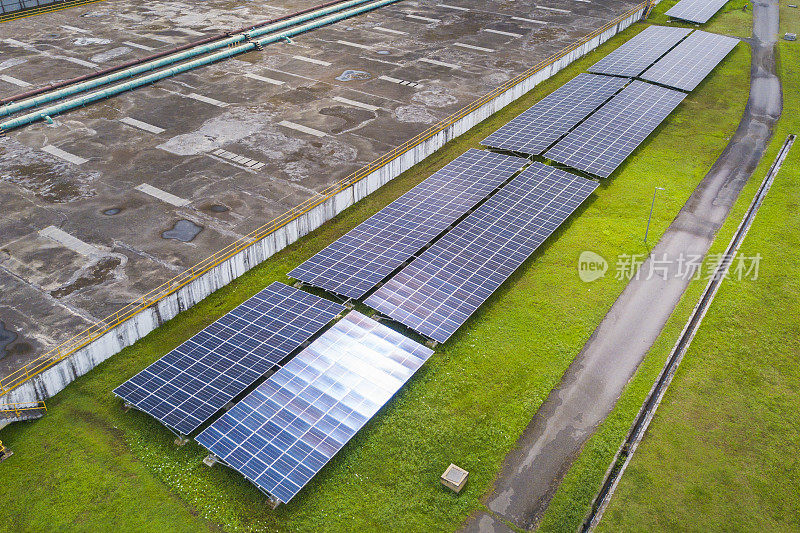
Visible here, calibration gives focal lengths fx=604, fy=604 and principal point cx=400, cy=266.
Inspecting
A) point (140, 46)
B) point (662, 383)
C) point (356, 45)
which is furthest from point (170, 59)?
point (662, 383)

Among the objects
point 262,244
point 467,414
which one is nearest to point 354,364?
point 467,414

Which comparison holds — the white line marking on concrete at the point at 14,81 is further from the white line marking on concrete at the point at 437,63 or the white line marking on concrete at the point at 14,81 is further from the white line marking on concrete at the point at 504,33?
the white line marking on concrete at the point at 504,33

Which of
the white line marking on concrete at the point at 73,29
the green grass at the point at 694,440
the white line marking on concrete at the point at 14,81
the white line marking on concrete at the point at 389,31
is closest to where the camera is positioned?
the green grass at the point at 694,440

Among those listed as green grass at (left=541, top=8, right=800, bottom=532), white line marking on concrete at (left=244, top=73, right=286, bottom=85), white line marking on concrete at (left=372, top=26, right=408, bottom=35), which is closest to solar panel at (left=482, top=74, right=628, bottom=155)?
green grass at (left=541, top=8, right=800, bottom=532)

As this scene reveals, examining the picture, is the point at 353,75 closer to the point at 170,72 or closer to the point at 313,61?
the point at 313,61

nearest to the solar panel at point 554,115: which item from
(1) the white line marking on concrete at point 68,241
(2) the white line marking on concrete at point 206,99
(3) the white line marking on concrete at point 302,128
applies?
(3) the white line marking on concrete at point 302,128
